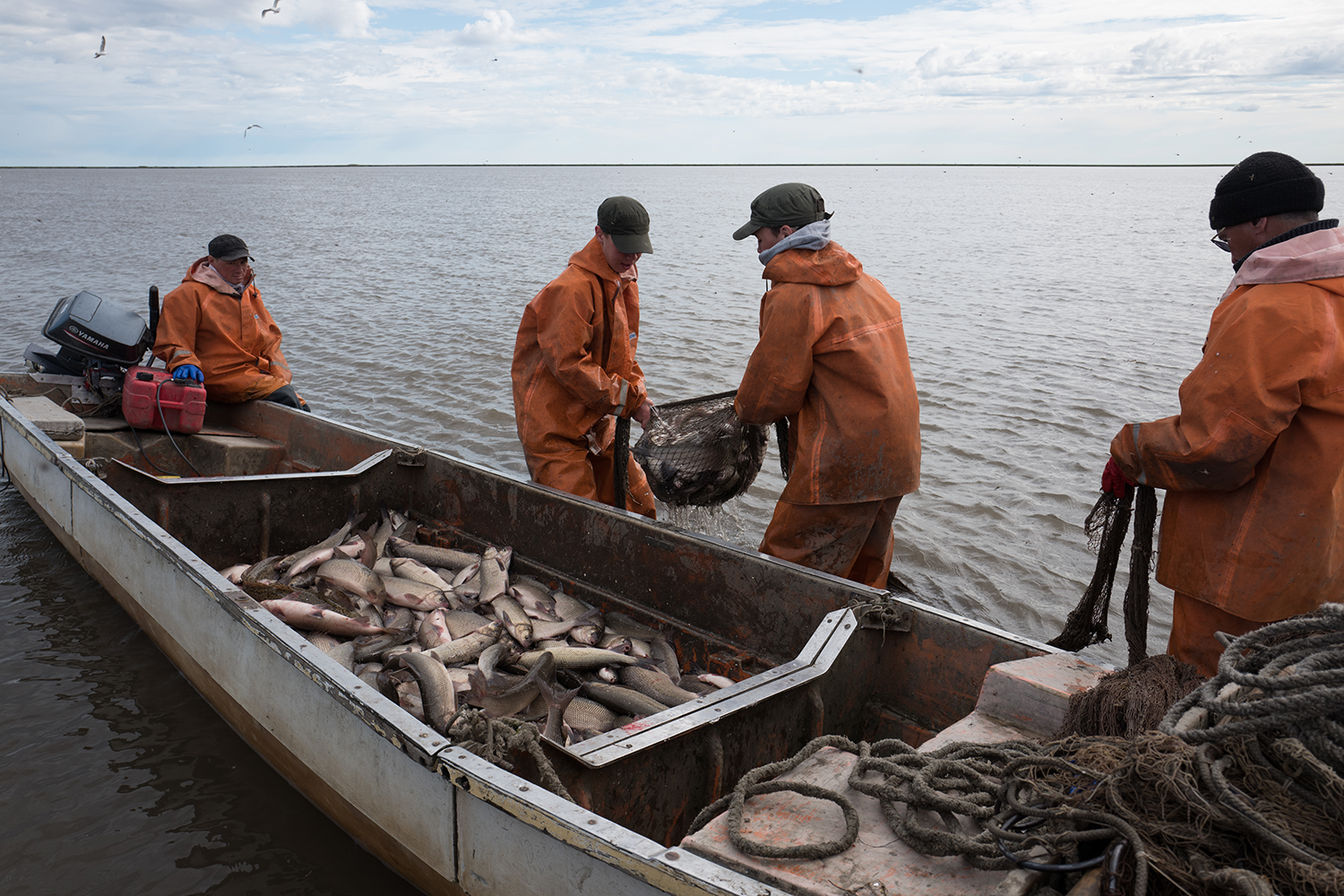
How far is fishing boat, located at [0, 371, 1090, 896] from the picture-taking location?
113 inches

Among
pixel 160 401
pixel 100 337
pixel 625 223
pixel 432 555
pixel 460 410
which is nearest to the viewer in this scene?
pixel 625 223

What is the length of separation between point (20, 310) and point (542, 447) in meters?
18.2

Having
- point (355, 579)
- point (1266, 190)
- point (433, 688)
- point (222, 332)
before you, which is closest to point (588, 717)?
point (433, 688)

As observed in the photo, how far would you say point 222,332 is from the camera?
7586 mm

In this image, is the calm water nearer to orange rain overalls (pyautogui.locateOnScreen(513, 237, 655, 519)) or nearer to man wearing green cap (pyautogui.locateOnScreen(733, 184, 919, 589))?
orange rain overalls (pyautogui.locateOnScreen(513, 237, 655, 519))

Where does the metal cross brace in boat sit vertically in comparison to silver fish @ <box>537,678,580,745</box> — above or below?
above

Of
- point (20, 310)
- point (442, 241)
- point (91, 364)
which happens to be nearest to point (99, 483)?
point (91, 364)

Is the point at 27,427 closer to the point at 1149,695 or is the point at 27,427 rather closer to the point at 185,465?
the point at 185,465

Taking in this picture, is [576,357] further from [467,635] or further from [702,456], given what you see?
[467,635]

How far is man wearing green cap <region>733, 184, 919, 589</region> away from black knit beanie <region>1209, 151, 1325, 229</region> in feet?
4.90

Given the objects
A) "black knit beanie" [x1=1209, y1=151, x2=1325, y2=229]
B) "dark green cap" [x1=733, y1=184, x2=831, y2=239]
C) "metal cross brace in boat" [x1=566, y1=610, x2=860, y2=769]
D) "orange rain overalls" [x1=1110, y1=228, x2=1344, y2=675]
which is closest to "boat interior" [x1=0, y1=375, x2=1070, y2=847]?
"metal cross brace in boat" [x1=566, y1=610, x2=860, y2=769]

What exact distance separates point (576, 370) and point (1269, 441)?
11.7 feet

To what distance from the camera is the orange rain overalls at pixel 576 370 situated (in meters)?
5.43

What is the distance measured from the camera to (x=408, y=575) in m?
5.47
